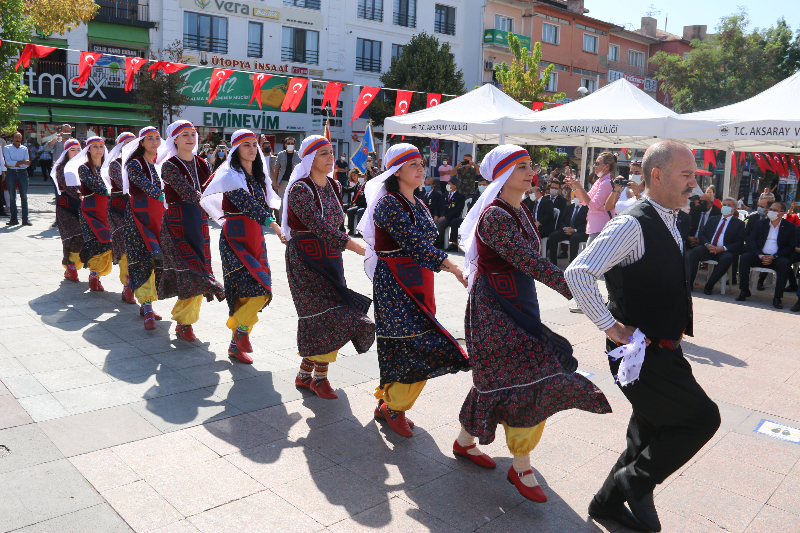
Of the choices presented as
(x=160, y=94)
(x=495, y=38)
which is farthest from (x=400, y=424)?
(x=495, y=38)

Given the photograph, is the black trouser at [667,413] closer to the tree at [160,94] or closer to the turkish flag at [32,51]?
the turkish flag at [32,51]

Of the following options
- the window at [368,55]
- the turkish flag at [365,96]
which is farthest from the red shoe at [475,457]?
the window at [368,55]

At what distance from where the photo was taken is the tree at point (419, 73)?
3259 cm

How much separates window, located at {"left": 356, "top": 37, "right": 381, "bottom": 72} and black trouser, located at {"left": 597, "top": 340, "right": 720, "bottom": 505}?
33.1 m

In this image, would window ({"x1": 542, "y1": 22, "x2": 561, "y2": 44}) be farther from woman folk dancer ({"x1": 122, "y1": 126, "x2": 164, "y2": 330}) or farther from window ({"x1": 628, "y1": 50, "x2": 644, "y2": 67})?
woman folk dancer ({"x1": 122, "y1": 126, "x2": 164, "y2": 330})

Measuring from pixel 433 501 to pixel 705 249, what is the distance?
8.15m

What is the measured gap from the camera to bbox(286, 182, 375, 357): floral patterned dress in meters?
4.59

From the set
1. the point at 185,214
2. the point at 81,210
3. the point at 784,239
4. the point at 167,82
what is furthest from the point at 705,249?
the point at 167,82

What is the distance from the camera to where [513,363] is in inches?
133

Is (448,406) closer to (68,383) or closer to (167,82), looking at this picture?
(68,383)

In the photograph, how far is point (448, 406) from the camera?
477cm

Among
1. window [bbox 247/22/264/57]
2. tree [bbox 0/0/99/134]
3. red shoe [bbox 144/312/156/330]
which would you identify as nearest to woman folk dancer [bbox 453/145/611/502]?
red shoe [bbox 144/312/156/330]

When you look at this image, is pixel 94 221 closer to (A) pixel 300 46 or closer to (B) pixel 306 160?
(B) pixel 306 160

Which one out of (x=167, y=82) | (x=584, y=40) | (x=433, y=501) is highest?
(x=584, y=40)
